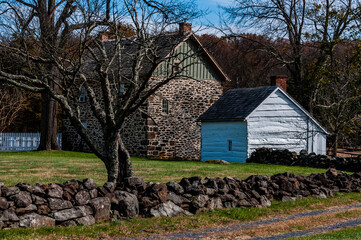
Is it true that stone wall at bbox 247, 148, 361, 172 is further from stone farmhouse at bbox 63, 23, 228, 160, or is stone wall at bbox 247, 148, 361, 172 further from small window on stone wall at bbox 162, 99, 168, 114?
small window on stone wall at bbox 162, 99, 168, 114

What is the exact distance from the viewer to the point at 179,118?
3678 cm

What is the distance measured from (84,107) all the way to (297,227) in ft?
98.1

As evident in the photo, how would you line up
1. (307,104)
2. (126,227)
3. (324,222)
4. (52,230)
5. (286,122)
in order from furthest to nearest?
(307,104) < (286,122) < (324,222) < (126,227) < (52,230)

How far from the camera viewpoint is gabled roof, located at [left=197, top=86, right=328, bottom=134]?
99.2 ft

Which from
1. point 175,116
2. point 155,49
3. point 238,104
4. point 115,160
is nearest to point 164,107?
point 175,116

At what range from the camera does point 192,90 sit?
37.5 metres

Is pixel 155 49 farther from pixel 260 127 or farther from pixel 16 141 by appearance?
pixel 16 141

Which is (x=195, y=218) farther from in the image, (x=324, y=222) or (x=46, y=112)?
(x=46, y=112)

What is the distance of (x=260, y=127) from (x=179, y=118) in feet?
26.4

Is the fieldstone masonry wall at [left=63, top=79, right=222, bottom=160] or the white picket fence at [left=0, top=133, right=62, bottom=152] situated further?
the white picket fence at [left=0, top=133, right=62, bottom=152]

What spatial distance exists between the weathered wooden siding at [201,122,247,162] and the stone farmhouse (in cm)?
377

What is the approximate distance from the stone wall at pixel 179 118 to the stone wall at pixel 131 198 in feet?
66.3

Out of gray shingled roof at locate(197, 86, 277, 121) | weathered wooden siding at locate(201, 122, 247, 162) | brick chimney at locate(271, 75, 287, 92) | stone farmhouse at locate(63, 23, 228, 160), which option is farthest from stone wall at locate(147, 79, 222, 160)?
brick chimney at locate(271, 75, 287, 92)

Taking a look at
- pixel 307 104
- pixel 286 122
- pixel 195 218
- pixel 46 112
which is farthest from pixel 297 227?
pixel 46 112
